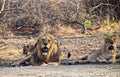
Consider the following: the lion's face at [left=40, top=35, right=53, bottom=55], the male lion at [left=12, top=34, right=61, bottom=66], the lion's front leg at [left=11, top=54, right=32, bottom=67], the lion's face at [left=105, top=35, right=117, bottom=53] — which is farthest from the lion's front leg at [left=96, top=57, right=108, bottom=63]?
the lion's front leg at [left=11, top=54, right=32, bottom=67]

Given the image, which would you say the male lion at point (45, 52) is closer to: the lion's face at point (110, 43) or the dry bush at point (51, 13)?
the lion's face at point (110, 43)

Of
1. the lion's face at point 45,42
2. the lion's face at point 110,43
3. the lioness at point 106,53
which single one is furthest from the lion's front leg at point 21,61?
the lion's face at point 110,43

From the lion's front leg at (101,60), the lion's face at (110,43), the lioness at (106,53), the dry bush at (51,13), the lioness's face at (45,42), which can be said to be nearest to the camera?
the lioness's face at (45,42)

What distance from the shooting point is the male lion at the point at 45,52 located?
14609 mm

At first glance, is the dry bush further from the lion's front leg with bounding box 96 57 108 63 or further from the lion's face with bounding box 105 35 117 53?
the lion's front leg with bounding box 96 57 108 63

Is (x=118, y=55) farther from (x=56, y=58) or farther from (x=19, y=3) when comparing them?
(x=19, y=3)

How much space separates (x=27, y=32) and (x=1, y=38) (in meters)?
1.72

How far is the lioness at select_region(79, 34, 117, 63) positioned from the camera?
15.6m

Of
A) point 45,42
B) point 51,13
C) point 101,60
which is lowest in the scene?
point 101,60

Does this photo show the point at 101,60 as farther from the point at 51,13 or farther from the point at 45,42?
the point at 51,13

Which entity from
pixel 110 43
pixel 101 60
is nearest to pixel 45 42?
pixel 101 60

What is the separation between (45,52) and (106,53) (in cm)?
260

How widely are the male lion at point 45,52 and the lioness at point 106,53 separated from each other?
939 millimetres

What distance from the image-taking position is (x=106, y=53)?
16641 mm
